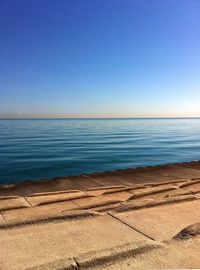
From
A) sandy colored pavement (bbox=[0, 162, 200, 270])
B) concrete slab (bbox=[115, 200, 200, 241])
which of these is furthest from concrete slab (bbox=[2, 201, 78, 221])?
concrete slab (bbox=[115, 200, 200, 241])

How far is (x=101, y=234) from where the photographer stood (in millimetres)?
4332

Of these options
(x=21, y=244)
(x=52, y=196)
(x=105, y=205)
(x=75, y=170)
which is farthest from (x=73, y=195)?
(x=75, y=170)

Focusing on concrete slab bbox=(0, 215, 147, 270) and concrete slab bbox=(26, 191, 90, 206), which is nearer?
concrete slab bbox=(0, 215, 147, 270)

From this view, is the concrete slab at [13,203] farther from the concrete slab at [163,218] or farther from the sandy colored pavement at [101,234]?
the concrete slab at [163,218]

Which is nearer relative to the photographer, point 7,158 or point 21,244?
point 21,244

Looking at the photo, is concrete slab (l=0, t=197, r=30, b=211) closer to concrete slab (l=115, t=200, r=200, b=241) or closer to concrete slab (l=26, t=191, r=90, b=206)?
concrete slab (l=26, t=191, r=90, b=206)

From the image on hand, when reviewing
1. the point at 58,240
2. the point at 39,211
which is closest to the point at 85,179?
the point at 39,211

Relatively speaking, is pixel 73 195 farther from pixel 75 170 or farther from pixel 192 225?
pixel 75 170

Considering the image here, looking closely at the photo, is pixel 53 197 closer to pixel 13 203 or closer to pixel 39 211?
pixel 13 203

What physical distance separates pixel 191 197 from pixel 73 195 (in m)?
2.75

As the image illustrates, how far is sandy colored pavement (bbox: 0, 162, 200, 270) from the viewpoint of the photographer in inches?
139

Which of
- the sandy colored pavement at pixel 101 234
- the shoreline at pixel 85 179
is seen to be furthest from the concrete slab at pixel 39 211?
the shoreline at pixel 85 179

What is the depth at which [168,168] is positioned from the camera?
13.0 meters

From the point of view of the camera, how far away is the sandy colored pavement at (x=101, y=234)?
353 centimetres
